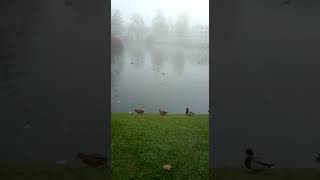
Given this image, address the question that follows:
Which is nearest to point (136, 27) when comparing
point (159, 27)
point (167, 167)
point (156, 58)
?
point (159, 27)

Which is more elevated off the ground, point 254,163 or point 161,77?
point 161,77

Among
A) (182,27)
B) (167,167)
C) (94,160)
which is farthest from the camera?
(182,27)

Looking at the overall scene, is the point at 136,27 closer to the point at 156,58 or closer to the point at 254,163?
the point at 156,58

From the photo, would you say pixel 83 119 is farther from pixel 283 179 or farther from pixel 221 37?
pixel 283 179

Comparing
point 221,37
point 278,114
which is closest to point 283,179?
point 278,114

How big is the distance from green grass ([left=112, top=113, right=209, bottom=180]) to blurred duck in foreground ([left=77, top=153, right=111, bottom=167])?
63 centimetres

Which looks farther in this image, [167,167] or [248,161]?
[167,167]

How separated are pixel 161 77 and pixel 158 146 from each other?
2.77 feet

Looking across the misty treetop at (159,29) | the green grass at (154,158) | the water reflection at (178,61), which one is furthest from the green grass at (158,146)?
the misty treetop at (159,29)

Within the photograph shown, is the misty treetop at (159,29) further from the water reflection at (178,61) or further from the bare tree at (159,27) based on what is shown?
the water reflection at (178,61)

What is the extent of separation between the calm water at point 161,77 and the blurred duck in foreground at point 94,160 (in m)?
0.88

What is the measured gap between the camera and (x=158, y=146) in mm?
4602

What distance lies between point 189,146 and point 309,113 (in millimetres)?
1560

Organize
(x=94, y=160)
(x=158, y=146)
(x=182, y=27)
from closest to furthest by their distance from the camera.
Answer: (x=94, y=160), (x=182, y=27), (x=158, y=146)
